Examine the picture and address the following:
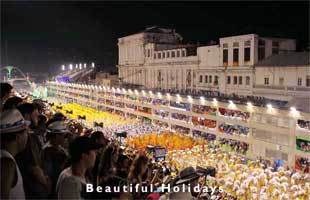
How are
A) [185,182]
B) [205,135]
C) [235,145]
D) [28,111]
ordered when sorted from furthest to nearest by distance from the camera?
[205,135]
[235,145]
[28,111]
[185,182]

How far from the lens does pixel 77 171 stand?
10.8 feet

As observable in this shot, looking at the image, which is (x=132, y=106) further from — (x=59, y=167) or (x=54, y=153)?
(x=59, y=167)

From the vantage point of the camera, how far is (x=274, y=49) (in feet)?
97.1

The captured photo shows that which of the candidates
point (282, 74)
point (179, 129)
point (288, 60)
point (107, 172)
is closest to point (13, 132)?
point (107, 172)

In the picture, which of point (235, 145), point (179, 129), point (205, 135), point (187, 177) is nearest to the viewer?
point (187, 177)

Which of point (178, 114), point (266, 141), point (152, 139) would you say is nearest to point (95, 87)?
point (178, 114)

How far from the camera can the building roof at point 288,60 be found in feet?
78.6

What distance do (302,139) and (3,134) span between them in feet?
46.8

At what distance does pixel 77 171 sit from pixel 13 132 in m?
0.65

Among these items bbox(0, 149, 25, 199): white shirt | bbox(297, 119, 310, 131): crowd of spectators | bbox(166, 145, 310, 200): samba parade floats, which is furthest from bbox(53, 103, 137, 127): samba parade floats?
bbox(0, 149, 25, 199): white shirt

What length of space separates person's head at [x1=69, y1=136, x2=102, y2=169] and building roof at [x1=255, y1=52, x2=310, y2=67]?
22060 mm

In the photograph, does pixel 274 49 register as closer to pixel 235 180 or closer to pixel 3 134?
pixel 235 180

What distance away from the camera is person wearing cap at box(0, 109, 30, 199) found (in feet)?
8.61

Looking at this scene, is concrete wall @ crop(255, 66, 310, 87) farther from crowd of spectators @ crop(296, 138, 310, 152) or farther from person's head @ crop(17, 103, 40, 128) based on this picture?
person's head @ crop(17, 103, 40, 128)
